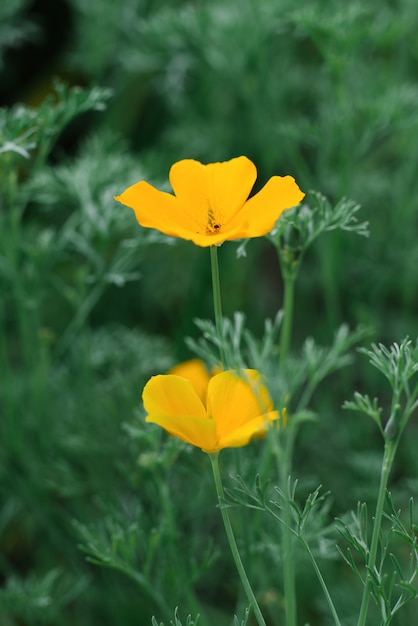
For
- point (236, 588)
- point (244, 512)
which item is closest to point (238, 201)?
point (244, 512)

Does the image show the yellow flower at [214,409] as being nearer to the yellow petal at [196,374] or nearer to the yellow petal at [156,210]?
the yellow petal at [156,210]

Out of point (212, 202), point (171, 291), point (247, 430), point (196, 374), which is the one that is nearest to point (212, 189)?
point (212, 202)

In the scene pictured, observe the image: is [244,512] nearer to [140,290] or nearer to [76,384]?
[76,384]

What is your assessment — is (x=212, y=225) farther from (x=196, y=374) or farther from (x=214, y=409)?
(x=196, y=374)

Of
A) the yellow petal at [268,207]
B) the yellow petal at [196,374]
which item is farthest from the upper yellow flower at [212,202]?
the yellow petal at [196,374]

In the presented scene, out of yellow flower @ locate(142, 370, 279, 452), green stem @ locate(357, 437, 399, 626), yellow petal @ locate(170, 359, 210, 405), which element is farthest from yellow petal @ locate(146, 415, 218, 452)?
yellow petal @ locate(170, 359, 210, 405)

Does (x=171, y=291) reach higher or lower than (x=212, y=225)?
lower
